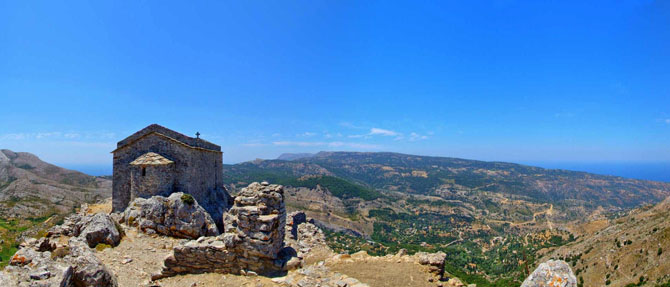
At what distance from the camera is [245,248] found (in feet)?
36.2

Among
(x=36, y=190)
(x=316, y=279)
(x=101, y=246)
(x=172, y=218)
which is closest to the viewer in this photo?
(x=316, y=279)

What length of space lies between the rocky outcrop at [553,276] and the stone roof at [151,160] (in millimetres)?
21365

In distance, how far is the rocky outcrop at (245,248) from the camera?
11.0m

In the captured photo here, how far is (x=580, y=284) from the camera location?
39.1 meters

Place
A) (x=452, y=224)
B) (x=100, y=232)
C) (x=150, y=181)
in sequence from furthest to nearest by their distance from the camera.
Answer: (x=452, y=224)
(x=150, y=181)
(x=100, y=232)

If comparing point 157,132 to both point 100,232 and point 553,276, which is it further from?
point 553,276

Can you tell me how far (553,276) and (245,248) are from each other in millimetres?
Answer: 9635

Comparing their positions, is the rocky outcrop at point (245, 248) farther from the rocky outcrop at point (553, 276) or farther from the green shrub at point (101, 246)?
the rocky outcrop at point (553, 276)

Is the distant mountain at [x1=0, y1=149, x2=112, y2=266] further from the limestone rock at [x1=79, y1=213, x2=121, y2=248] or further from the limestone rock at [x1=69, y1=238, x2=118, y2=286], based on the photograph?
the limestone rock at [x1=69, y1=238, x2=118, y2=286]

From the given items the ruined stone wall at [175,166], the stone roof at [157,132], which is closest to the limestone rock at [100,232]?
the ruined stone wall at [175,166]

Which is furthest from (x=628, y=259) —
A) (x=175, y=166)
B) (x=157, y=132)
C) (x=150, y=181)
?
(x=157, y=132)

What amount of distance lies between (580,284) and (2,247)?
67766 millimetres

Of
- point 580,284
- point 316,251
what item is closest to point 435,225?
point 580,284

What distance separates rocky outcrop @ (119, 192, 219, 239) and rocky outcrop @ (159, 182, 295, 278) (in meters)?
5.22
